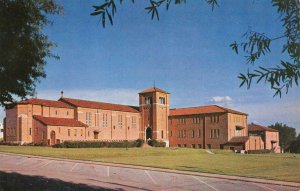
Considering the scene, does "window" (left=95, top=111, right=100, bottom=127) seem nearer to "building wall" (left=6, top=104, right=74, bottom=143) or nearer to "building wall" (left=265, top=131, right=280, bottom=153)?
"building wall" (left=6, top=104, right=74, bottom=143)

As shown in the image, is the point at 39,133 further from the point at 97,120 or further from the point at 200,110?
the point at 200,110

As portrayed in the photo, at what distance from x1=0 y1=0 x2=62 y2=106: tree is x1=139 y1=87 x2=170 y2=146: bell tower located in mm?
71066

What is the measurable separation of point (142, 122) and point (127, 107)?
501 centimetres

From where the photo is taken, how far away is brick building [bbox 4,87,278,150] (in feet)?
200

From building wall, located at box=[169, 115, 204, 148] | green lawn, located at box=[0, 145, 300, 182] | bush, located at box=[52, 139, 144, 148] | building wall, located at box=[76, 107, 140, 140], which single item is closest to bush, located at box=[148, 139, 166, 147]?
bush, located at box=[52, 139, 144, 148]

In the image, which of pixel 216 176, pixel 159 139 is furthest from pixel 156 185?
pixel 159 139

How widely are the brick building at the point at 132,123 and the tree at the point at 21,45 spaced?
48271mm

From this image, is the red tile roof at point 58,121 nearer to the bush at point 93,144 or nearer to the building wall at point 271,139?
the bush at point 93,144

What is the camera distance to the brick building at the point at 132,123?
6100 centimetres

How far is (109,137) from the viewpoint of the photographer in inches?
3044

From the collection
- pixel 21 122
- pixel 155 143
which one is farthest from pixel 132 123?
pixel 21 122

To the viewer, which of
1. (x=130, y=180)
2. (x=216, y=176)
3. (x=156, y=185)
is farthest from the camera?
(x=216, y=176)

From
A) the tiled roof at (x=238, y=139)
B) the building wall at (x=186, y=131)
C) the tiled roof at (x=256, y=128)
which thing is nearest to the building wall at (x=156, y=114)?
the building wall at (x=186, y=131)

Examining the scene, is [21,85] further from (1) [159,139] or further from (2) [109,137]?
(1) [159,139]
